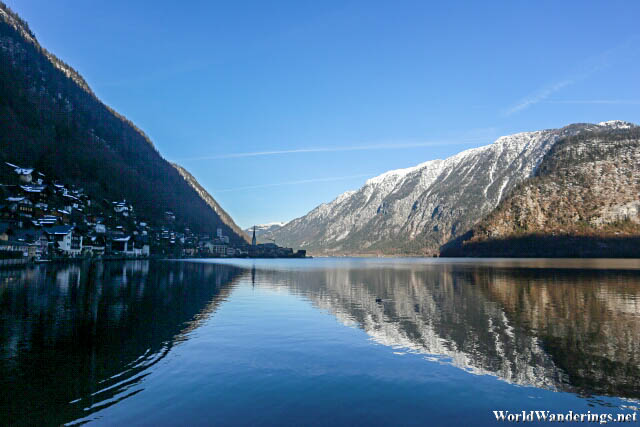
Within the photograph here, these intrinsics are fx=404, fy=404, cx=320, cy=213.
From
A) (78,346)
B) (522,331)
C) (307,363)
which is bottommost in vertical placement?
(307,363)

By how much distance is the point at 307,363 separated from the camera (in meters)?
27.2

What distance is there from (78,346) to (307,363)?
1645 cm

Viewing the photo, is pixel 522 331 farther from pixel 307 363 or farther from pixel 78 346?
pixel 78 346

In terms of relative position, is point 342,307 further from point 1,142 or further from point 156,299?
point 1,142

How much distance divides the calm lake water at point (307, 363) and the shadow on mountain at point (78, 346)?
12 centimetres

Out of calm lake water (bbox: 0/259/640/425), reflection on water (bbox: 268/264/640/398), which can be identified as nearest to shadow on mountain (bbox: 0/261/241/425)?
calm lake water (bbox: 0/259/640/425)

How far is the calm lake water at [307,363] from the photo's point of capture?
1869 centimetres

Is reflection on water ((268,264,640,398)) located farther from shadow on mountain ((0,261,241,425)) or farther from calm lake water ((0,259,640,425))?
shadow on mountain ((0,261,241,425))

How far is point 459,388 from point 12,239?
146327 mm

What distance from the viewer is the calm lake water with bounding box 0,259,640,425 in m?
18.7

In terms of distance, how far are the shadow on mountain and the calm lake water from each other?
12 cm

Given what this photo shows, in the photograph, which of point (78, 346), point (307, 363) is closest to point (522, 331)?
point (307, 363)

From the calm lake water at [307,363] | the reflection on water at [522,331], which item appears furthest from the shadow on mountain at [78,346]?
the reflection on water at [522,331]

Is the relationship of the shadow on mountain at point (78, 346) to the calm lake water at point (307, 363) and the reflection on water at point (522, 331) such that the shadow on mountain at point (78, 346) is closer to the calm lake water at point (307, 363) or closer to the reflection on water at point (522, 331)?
the calm lake water at point (307, 363)
